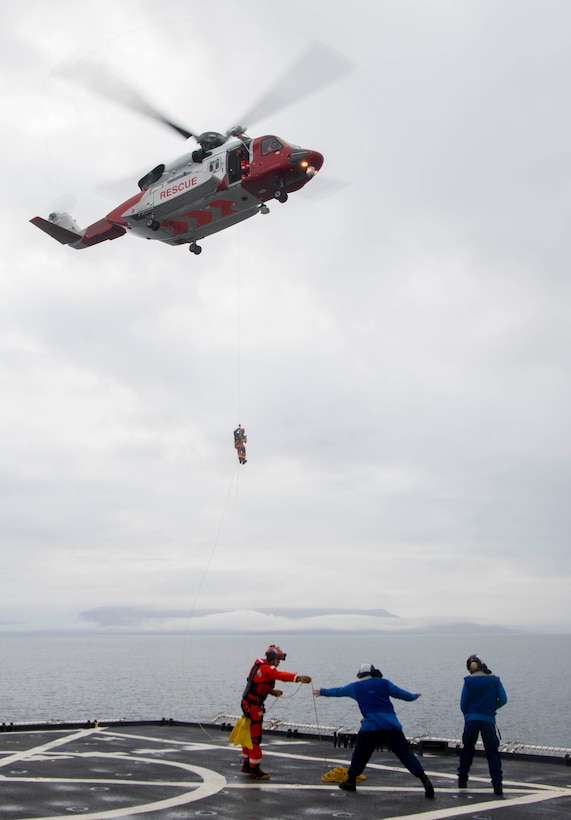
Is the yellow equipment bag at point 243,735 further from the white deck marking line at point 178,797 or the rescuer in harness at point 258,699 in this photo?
the white deck marking line at point 178,797

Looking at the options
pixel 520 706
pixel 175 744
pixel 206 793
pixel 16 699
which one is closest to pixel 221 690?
pixel 16 699

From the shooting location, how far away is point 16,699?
3221 inches

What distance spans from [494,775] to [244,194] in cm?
1721

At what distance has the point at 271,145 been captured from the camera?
2233 centimetres

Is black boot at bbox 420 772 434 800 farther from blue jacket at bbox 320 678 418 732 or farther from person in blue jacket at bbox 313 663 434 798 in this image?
blue jacket at bbox 320 678 418 732

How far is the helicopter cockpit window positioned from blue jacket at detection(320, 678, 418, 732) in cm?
1607

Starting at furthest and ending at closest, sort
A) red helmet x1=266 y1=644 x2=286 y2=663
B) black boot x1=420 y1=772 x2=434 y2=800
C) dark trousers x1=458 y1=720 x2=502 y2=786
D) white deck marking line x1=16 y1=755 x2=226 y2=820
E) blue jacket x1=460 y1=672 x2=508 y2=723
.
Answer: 1. red helmet x1=266 y1=644 x2=286 y2=663
2. blue jacket x1=460 y1=672 x2=508 y2=723
3. dark trousers x1=458 y1=720 x2=502 y2=786
4. black boot x1=420 y1=772 x2=434 y2=800
5. white deck marking line x1=16 y1=755 x2=226 y2=820

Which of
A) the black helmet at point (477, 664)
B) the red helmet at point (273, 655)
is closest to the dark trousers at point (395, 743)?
the black helmet at point (477, 664)

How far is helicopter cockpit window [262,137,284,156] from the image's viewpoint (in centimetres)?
2222

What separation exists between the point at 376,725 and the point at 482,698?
1.86 metres

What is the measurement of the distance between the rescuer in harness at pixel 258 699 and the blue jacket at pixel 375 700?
65.7 inches

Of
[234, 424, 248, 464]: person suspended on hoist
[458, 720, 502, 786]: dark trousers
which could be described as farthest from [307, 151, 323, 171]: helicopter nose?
[458, 720, 502, 786]: dark trousers

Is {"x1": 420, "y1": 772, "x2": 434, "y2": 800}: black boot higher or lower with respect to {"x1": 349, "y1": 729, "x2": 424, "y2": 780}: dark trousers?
lower

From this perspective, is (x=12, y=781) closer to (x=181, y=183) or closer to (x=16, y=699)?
(x=181, y=183)
